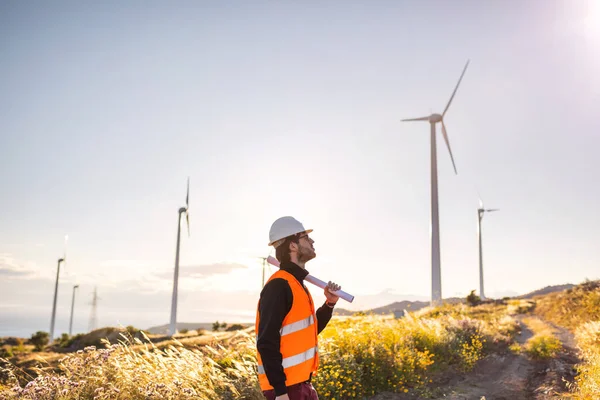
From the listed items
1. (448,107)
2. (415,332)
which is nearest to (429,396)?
(415,332)

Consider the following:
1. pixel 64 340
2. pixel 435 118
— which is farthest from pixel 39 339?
pixel 435 118

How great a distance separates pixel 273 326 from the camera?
14.0ft

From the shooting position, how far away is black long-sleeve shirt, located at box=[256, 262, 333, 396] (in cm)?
414

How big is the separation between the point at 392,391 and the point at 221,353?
4.26m

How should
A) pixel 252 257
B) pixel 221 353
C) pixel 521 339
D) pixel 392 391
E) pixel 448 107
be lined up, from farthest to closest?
1. pixel 448 107
2. pixel 252 257
3. pixel 521 339
4. pixel 392 391
5. pixel 221 353

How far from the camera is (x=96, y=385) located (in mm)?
7879

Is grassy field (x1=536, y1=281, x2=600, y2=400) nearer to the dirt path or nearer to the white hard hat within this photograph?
the dirt path

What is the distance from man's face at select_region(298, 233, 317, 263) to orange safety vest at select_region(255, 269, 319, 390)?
261 mm

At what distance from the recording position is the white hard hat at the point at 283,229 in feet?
15.8

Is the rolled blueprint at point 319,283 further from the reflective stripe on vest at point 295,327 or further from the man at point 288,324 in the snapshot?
the reflective stripe on vest at point 295,327

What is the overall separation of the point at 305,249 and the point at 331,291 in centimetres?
48

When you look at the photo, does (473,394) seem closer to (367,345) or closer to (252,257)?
(367,345)

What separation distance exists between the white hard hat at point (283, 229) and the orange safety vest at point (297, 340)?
1.15 ft

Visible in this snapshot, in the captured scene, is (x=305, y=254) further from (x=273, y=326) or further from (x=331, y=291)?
(x=273, y=326)
